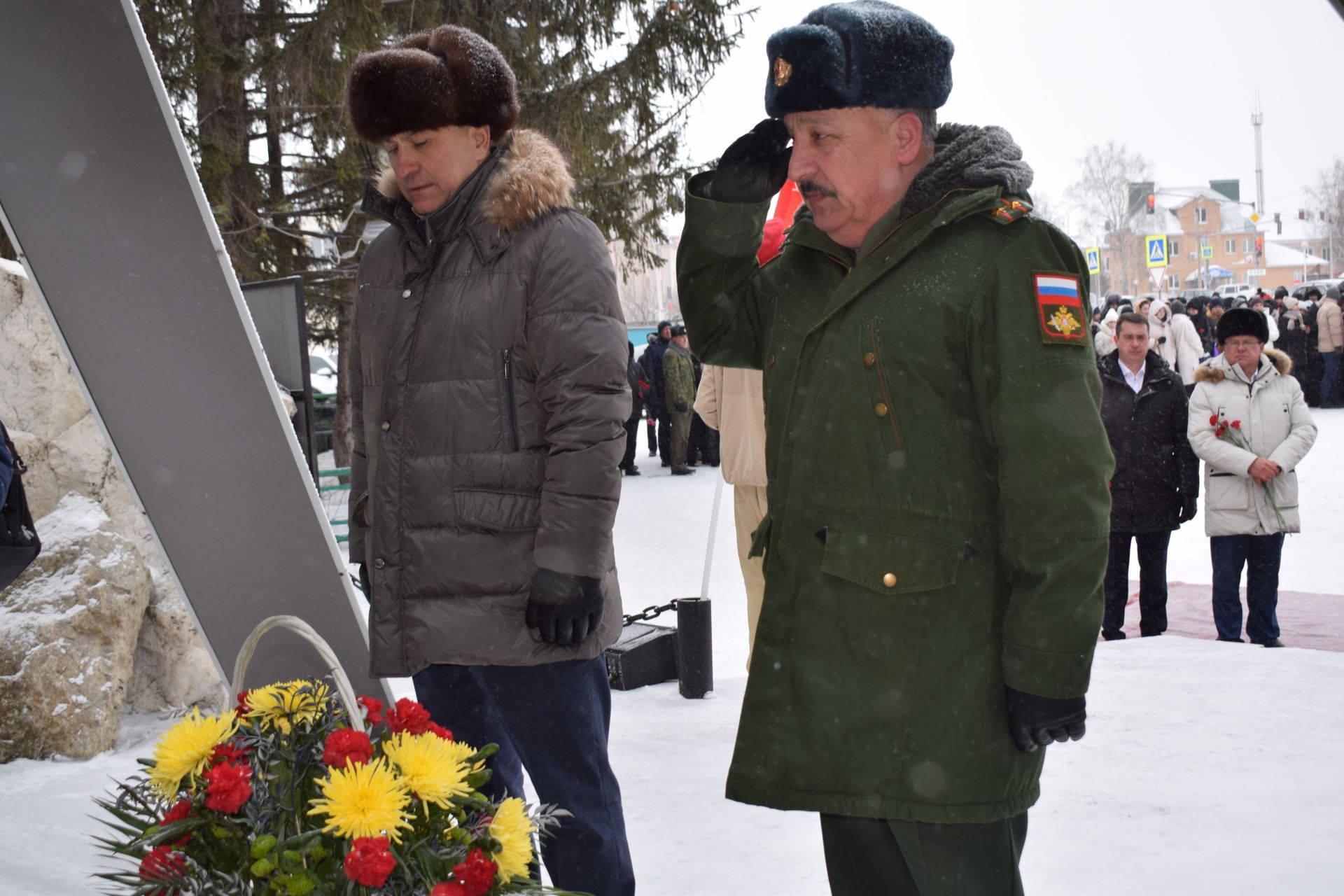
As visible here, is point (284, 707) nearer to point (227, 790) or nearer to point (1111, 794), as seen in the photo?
point (227, 790)

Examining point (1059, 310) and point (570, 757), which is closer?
point (1059, 310)

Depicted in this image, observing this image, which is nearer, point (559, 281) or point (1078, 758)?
point (559, 281)

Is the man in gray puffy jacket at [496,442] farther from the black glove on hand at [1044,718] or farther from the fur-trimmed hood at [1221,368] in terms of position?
the fur-trimmed hood at [1221,368]

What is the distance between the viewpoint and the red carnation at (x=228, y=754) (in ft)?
5.82

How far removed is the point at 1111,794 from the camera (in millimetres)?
3977

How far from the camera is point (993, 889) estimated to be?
187 cm

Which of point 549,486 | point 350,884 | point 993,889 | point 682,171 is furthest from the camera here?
point 682,171

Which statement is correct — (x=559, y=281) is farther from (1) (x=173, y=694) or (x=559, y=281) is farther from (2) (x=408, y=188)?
(1) (x=173, y=694)

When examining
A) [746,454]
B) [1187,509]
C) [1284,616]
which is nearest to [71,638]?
[746,454]

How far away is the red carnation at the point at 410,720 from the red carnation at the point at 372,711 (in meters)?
0.03

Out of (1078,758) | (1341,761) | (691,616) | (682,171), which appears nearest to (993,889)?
(1078,758)

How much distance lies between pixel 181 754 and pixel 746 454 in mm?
3348

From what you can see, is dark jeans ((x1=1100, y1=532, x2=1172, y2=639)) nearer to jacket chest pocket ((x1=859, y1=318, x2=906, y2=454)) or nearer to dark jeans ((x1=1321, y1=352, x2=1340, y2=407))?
jacket chest pocket ((x1=859, y1=318, x2=906, y2=454))

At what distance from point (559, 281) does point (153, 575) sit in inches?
129
